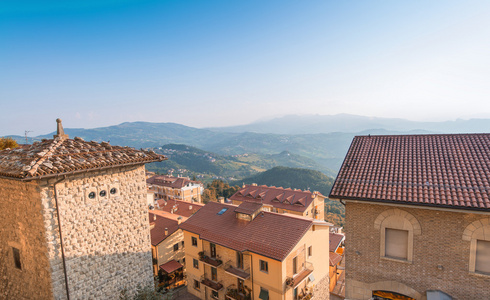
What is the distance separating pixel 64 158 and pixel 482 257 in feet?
51.8

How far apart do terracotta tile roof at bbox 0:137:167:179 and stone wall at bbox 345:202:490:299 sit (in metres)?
9.73

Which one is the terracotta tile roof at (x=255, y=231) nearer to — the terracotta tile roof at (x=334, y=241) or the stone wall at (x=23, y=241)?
the stone wall at (x=23, y=241)

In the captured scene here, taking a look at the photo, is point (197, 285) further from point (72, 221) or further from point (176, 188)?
point (176, 188)

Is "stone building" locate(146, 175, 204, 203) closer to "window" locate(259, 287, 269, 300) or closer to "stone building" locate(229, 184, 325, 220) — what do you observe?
"stone building" locate(229, 184, 325, 220)

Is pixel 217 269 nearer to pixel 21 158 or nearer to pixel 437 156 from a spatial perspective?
pixel 21 158

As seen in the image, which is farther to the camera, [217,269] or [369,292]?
[217,269]

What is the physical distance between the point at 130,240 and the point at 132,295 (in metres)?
2.60

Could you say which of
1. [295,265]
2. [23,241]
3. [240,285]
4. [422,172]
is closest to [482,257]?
[422,172]

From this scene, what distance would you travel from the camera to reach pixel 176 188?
58750 mm

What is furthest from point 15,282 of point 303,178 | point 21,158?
point 303,178

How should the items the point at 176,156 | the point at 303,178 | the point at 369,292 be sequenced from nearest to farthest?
the point at 369,292 < the point at 303,178 < the point at 176,156

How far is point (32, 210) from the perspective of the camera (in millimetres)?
8875

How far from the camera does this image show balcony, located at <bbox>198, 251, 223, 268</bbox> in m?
18.5

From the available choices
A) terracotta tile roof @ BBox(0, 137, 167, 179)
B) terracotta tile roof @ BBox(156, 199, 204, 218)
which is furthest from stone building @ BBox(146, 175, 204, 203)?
terracotta tile roof @ BBox(0, 137, 167, 179)
